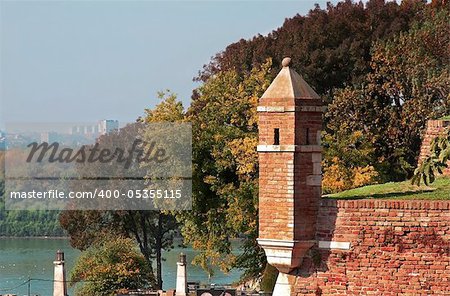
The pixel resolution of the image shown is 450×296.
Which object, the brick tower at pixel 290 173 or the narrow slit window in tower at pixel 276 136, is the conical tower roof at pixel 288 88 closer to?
the brick tower at pixel 290 173

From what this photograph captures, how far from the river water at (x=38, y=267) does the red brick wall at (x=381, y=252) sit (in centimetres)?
2885

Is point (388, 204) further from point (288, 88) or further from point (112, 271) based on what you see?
point (112, 271)

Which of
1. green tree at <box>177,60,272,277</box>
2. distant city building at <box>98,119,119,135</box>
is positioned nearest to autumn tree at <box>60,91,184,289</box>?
distant city building at <box>98,119,119,135</box>

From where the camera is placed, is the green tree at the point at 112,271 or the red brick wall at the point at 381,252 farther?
the green tree at the point at 112,271

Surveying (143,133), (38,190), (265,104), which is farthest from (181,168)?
(38,190)

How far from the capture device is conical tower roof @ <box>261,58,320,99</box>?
15688 mm

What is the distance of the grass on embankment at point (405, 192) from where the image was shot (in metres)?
16.0

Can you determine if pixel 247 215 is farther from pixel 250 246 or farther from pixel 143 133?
pixel 143 133

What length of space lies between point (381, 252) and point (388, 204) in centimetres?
59

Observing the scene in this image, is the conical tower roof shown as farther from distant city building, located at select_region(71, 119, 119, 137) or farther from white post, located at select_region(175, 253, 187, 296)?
distant city building, located at select_region(71, 119, 119, 137)

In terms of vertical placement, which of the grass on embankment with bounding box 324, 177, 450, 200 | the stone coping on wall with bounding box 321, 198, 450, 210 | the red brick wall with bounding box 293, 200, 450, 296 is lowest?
the red brick wall with bounding box 293, 200, 450, 296

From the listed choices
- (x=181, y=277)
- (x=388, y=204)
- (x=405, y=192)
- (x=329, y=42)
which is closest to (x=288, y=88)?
(x=388, y=204)

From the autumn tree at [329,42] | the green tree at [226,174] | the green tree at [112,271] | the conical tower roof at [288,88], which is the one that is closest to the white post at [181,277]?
the green tree at [226,174]

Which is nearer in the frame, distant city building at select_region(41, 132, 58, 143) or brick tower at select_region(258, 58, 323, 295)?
brick tower at select_region(258, 58, 323, 295)
